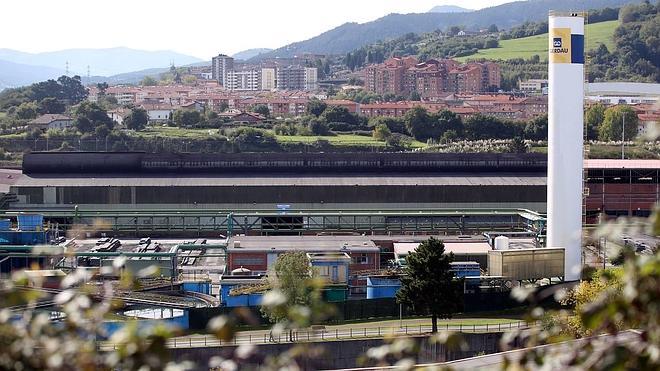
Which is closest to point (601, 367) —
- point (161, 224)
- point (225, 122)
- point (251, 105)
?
point (161, 224)

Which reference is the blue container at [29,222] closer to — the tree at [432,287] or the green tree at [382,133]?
the tree at [432,287]

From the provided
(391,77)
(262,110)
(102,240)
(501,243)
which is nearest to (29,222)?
(102,240)

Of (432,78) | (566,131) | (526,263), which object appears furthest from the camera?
(432,78)

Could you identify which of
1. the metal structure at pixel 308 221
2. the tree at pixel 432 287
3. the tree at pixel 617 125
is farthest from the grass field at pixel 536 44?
the tree at pixel 432 287

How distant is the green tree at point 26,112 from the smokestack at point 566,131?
137 feet

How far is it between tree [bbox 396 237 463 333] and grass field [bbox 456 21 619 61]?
216 ft

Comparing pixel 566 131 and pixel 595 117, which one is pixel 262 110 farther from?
pixel 566 131

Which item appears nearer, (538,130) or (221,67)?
(538,130)

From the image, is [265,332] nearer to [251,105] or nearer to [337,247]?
[337,247]

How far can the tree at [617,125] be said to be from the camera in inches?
1839

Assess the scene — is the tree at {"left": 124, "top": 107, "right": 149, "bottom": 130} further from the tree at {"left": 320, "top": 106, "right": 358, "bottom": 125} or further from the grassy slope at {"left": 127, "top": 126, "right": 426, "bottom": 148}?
the tree at {"left": 320, "top": 106, "right": 358, "bottom": 125}

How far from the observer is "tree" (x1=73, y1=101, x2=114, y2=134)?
51250mm

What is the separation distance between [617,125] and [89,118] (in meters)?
23.1

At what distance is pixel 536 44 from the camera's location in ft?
299
